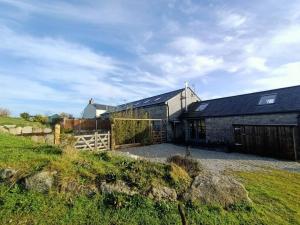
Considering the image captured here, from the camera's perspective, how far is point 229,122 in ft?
61.6

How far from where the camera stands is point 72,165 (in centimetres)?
570

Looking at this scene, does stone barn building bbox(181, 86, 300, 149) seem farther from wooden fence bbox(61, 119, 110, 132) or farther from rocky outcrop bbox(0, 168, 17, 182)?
rocky outcrop bbox(0, 168, 17, 182)

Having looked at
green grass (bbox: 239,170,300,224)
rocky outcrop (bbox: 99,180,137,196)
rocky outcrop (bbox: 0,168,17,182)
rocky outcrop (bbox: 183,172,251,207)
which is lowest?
green grass (bbox: 239,170,300,224)

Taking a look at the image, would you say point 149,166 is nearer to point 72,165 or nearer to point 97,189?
point 97,189

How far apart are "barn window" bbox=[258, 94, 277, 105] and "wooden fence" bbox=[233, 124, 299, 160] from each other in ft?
9.14

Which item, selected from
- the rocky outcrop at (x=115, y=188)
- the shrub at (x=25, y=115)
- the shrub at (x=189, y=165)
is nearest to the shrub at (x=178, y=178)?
the shrub at (x=189, y=165)

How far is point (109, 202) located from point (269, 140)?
12979 millimetres

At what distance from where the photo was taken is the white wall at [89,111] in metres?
44.3

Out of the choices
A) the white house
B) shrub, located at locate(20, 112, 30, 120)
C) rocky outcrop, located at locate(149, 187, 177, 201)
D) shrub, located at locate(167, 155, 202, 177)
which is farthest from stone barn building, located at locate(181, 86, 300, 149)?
the white house

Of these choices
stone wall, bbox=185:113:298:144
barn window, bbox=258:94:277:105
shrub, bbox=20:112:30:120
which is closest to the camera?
stone wall, bbox=185:113:298:144

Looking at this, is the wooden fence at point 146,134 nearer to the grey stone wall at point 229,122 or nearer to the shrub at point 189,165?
the grey stone wall at point 229,122

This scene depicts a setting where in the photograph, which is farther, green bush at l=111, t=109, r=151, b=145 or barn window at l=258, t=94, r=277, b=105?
green bush at l=111, t=109, r=151, b=145

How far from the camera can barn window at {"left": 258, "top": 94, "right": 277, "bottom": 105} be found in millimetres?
17019

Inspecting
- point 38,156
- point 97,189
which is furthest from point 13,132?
point 97,189
